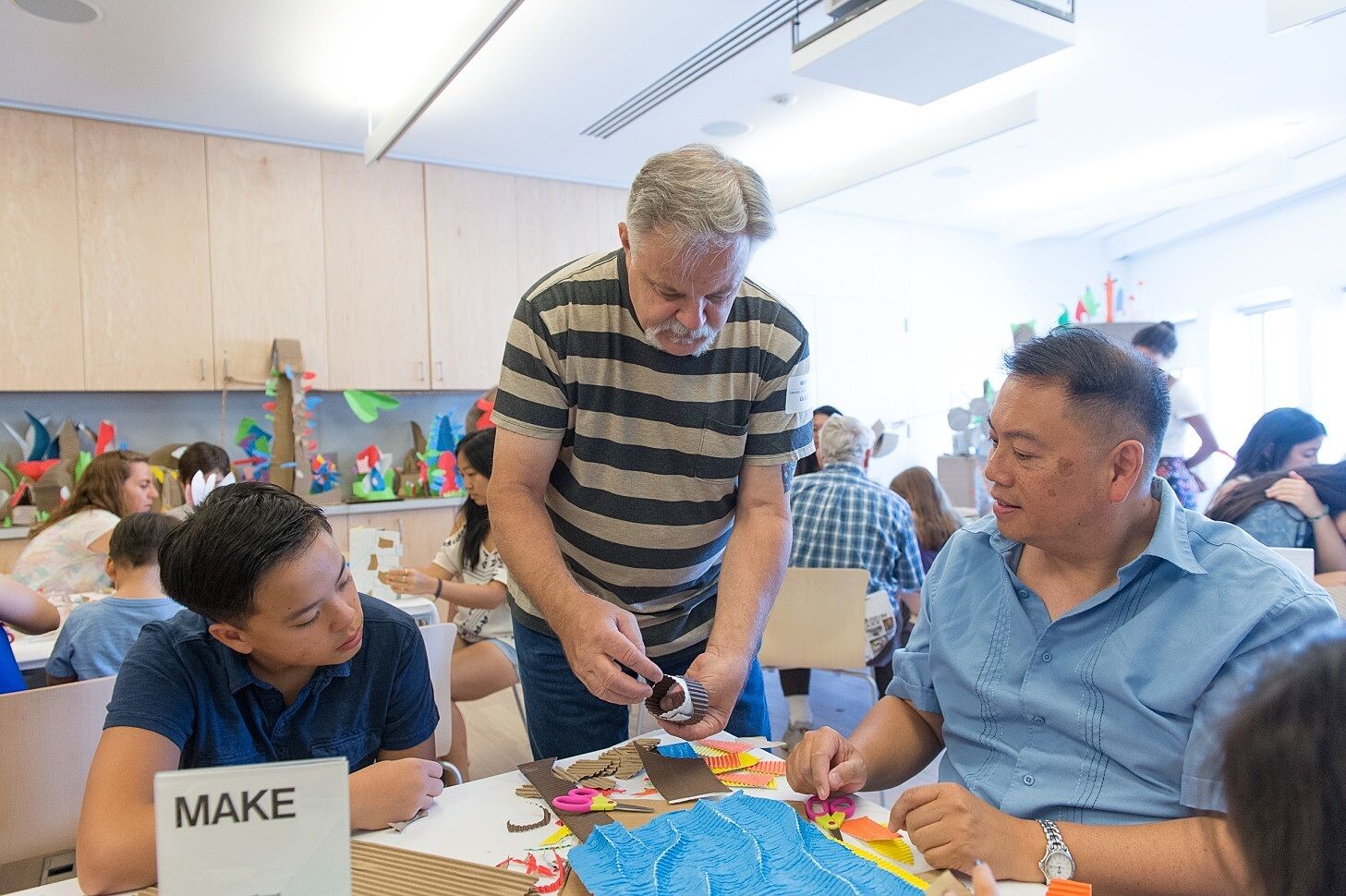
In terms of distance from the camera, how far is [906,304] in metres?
7.92

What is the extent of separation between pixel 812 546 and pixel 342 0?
2856 millimetres

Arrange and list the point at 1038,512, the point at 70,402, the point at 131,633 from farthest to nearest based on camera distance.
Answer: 1. the point at 70,402
2. the point at 131,633
3. the point at 1038,512

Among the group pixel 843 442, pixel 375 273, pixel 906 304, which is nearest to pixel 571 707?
pixel 843 442

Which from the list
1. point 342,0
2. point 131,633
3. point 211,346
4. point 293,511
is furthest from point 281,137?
point 293,511

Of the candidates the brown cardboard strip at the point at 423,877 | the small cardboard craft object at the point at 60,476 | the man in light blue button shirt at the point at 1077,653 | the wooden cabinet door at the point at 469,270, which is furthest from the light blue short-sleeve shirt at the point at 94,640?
the wooden cabinet door at the point at 469,270

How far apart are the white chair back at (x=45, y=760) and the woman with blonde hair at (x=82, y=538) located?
1641mm

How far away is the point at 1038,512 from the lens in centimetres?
127

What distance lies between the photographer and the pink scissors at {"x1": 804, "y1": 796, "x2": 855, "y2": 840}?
3.67ft

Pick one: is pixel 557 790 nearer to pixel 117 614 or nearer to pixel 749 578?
pixel 749 578

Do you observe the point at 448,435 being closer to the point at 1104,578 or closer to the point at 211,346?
the point at 211,346

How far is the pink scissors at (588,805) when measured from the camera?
1151mm

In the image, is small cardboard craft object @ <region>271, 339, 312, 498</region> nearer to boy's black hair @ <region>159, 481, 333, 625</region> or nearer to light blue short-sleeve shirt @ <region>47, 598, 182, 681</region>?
light blue short-sleeve shirt @ <region>47, 598, 182, 681</region>

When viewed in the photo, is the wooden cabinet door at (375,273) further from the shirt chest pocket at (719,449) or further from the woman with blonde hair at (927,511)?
the shirt chest pocket at (719,449)

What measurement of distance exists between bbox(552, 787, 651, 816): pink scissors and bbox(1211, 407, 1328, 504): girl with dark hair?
2.83 m
